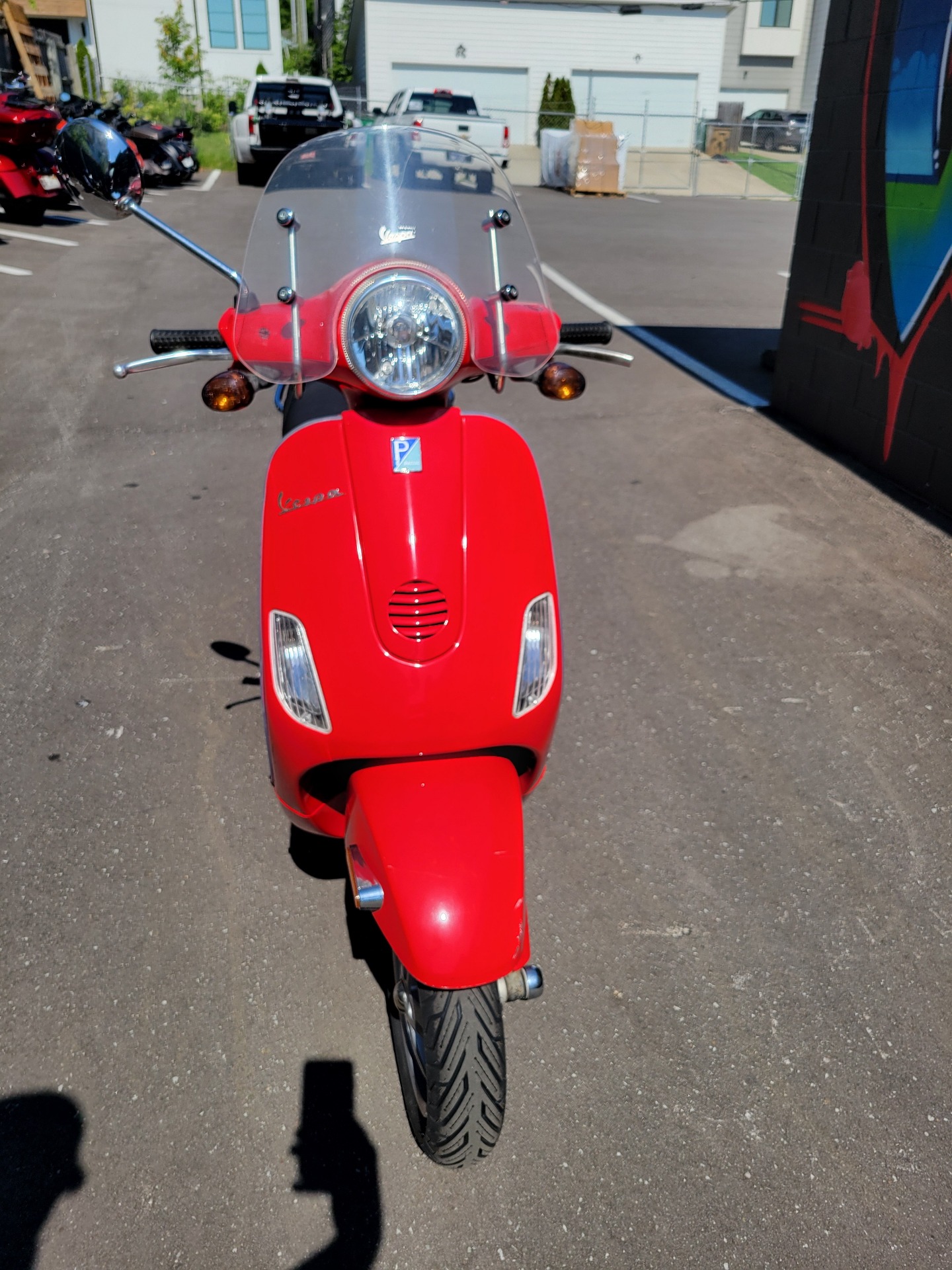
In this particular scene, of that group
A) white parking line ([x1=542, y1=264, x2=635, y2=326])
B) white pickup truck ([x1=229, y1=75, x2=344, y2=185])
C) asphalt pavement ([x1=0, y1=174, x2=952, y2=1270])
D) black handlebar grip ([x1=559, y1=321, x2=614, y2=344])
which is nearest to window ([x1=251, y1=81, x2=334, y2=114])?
white pickup truck ([x1=229, y1=75, x2=344, y2=185])

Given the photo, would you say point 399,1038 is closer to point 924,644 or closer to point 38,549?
point 924,644

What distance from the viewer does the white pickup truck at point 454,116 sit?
Answer: 75.6ft

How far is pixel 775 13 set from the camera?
43781mm

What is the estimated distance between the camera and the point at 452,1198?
7.11 ft

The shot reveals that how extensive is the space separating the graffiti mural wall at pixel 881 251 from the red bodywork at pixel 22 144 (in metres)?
10.2

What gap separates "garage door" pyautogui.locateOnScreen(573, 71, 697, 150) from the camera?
114 feet

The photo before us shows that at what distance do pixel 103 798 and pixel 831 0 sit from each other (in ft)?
21.9

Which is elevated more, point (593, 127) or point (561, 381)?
point (593, 127)

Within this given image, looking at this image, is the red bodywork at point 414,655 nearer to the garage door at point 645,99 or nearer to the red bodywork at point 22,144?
the red bodywork at point 22,144

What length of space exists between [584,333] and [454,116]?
23.9 m

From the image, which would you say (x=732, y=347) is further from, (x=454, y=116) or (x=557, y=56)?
(x=557, y=56)

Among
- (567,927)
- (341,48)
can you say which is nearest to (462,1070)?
(567,927)

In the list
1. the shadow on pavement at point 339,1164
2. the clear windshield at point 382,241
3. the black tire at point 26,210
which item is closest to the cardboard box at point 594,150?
the black tire at point 26,210

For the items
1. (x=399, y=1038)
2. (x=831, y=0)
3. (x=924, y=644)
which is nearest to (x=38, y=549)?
(x=399, y=1038)
